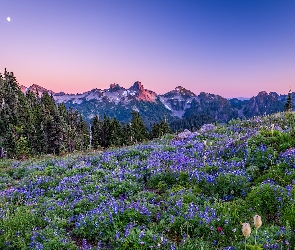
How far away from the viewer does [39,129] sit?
6481cm

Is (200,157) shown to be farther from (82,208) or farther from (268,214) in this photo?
(82,208)

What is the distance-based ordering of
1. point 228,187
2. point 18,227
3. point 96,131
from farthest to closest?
point 96,131
point 228,187
point 18,227

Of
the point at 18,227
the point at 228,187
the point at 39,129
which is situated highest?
the point at 228,187

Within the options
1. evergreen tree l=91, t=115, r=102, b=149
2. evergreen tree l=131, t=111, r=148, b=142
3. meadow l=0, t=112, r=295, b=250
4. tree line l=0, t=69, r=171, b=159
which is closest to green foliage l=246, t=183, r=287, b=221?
meadow l=0, t=112, r=295, b=250

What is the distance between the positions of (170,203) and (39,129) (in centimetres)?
6427

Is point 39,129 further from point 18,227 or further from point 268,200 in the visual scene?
point 268,200

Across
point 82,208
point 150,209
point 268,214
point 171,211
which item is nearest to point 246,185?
point 268,214

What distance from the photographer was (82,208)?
26.1ft

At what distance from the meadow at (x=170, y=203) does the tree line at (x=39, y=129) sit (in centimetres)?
3725

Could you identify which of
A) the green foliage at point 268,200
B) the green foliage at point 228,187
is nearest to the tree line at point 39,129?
the green foliage at point 228,187

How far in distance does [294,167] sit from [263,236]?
3.55 metres

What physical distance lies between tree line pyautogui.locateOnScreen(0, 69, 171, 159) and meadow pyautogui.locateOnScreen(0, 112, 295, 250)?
37.3 meters

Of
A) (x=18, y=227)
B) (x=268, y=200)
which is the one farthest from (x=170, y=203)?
(x=18, y=227)

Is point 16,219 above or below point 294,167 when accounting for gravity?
below
